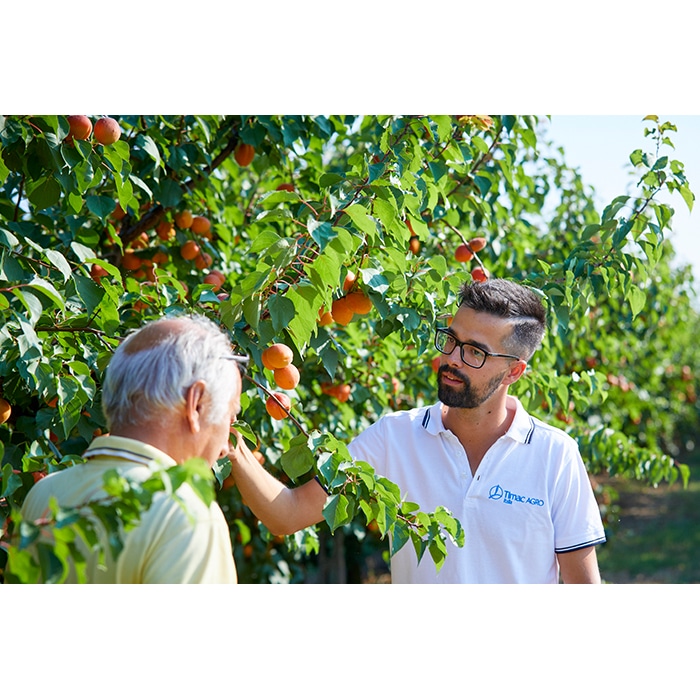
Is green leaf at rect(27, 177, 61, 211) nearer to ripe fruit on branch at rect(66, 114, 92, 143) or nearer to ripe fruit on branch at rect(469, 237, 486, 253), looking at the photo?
ripe fruit on branch at rect(66, 114, 92, 143)

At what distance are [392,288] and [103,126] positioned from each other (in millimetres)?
916

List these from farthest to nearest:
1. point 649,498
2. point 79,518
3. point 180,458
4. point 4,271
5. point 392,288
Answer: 1. point 649,498
2. point 392,288
3. point 4,271
4. point 180,458
5. point 79,518

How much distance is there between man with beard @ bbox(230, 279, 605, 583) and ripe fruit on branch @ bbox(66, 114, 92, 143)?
3.09 ft

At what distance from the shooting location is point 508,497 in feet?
7.45

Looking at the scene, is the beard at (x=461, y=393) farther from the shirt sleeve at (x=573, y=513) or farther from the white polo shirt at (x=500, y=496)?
the shirt sleeve at (x=573, y=513)

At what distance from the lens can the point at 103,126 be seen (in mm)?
2227

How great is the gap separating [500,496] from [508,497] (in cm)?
2

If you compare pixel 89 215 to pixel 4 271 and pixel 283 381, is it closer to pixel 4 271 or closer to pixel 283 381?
pixel 4 271

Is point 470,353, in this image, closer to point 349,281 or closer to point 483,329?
point 483,329

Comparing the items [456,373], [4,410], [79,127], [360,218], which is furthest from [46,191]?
[456,373]

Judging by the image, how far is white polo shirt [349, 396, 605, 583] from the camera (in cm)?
224

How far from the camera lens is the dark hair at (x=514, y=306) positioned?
7.83 ft

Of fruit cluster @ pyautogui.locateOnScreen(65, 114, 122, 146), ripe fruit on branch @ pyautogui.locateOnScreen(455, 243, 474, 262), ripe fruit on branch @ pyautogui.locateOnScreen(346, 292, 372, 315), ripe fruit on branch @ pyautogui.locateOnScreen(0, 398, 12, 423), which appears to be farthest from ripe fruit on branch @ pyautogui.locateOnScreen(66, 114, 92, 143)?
ripe fruit on branch @ pyautogui.locateOnScreen(455, 243, 474, 262)
